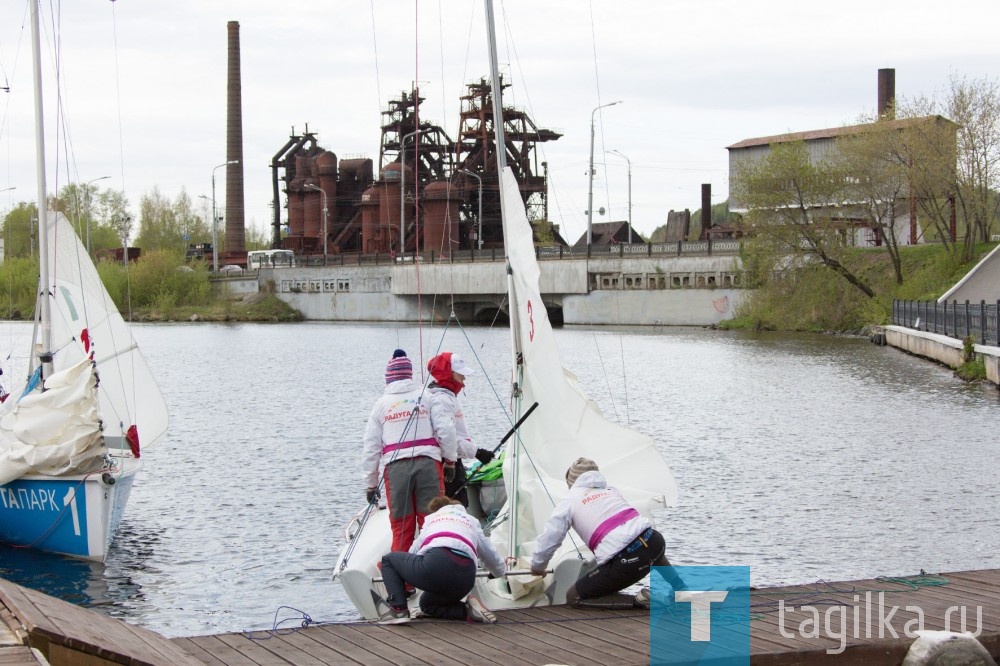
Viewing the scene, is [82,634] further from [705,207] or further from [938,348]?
[705,207]

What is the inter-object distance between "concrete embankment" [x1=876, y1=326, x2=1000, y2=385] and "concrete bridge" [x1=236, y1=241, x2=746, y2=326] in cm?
1598

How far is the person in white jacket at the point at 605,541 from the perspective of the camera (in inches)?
378

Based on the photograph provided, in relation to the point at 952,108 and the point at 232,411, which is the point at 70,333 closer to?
the point at 232,411

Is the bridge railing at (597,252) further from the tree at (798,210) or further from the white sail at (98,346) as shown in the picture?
the white sail at (98,346)

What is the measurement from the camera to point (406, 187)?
90625mm

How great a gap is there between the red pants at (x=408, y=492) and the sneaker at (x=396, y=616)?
96 cm

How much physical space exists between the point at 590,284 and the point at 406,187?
73.0 feet

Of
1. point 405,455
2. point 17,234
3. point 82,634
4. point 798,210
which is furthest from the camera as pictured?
point 17,234

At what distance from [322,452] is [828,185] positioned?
44382mm

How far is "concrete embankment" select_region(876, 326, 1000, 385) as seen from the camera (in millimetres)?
32250

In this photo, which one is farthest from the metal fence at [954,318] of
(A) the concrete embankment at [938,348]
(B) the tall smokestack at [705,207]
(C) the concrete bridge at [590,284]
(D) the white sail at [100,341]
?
(B) the tall smokestack at [705,207]

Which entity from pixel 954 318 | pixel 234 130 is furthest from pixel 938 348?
pixel 234 130

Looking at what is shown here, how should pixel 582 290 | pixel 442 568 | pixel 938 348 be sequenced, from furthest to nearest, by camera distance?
pixel 582 290, pixel 938 348, pixel 442 568

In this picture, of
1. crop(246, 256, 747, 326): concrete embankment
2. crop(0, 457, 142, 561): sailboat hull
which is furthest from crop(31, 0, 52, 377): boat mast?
crop(246, 256, 747, 326): concrete embankment
